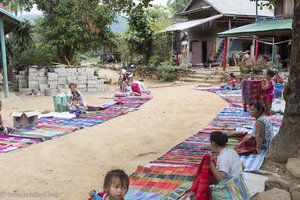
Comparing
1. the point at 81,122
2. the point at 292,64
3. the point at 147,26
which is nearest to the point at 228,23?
the point at 147,26

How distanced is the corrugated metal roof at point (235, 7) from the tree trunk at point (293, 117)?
17973mm

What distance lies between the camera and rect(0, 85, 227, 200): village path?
168 inches

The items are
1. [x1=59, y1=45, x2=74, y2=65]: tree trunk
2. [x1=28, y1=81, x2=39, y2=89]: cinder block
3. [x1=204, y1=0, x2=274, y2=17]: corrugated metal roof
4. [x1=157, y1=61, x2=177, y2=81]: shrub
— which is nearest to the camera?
[x1=28, y1=81, x2=39, y2=89]: cinder block

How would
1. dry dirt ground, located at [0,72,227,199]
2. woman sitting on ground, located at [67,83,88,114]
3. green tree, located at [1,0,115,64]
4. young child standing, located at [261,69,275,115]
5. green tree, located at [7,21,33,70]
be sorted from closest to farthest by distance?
dry dirt ground, located at [0,72,227,199], young child standing, located at [261,69,275,115], woman sitting on ground, located at [67,83,88,114], green tree, located at [7,21,33,70], green tree, located at [1,0,115,64]

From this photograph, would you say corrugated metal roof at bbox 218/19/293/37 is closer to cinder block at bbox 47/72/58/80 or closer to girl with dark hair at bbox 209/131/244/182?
cinder block at bbox 47/72/58/80

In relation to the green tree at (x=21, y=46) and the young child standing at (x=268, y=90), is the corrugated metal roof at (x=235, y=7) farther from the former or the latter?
the young child standing at (x=268, y=90)

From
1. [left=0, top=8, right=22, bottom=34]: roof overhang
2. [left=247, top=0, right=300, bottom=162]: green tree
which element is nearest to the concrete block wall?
[left=0, top=8, right=22, bottom=34]: roof overhang

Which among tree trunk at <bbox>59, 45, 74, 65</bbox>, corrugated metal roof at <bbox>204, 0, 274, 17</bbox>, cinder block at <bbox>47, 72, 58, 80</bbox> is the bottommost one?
cinder block at <bbox>47, 72, 58, 80</bbox>

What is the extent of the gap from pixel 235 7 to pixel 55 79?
14589 millimetres

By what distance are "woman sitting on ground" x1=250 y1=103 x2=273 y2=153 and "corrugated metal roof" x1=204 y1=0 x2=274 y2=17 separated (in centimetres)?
1786

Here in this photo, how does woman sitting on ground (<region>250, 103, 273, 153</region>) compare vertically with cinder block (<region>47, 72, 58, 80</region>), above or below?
below

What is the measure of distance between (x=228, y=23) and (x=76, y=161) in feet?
65.9

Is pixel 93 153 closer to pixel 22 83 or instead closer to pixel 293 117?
pixel 293 117

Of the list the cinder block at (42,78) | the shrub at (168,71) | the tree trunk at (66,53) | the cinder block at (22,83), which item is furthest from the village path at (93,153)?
the shrub at (168,71)
